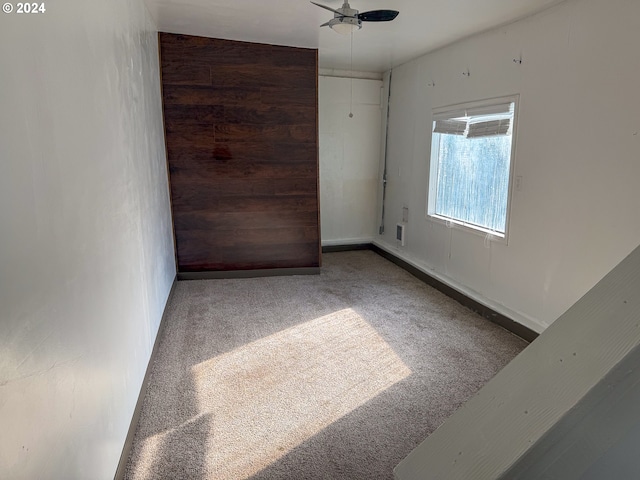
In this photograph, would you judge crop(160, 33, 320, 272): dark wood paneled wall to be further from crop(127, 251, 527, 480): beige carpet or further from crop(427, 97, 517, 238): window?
crop(427, 97, 517, 238): window

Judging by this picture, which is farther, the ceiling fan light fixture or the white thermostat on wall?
the white thermostat on wall

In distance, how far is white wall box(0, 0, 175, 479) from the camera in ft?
3.19

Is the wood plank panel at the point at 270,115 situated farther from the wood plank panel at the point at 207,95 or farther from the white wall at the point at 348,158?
the white wall at the point at 348,158

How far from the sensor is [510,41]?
3.29 meters

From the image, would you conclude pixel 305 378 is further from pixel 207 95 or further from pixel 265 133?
pixel 207 95

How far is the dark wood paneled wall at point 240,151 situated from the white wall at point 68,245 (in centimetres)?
175

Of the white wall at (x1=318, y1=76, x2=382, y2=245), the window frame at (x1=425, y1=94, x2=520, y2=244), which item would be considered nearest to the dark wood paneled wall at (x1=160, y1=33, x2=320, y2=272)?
the white wall at (x1=318, y1=76, x2=382, y2=245)

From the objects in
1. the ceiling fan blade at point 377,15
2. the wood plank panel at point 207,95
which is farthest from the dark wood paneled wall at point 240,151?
the ceiling fan blade at point 377,15

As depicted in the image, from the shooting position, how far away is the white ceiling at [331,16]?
3.02 m

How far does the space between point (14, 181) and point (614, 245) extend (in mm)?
2982

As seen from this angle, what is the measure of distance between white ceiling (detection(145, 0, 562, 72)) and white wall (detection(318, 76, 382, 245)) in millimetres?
980

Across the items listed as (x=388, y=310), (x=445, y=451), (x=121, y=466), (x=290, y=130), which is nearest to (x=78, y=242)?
(x=121, y=466)

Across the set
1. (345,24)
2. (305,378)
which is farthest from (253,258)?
(345,24)

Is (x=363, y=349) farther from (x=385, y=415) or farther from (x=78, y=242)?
(x=78, y=242)
